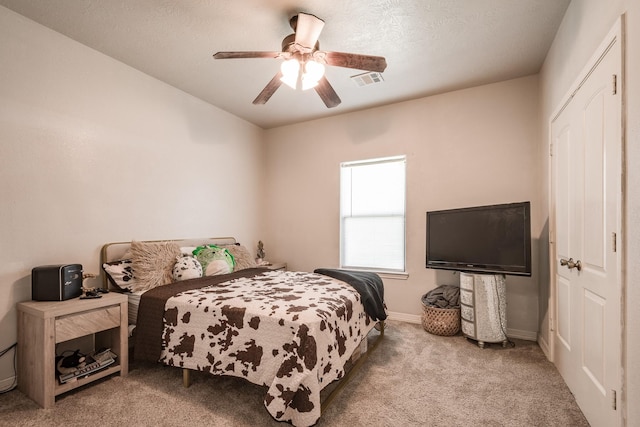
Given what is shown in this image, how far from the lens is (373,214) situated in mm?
4188

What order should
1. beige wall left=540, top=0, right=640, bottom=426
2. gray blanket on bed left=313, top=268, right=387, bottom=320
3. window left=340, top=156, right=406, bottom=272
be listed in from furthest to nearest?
1. window left=340, top=156, right=406, bottom=272
2. gray blanket on bed left=313, top=268, right=387, bottom=320
3. beige wall left=540, top=0, right=640, bottom=426

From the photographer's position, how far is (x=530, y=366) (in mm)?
2561

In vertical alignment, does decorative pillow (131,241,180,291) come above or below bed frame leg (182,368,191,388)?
above

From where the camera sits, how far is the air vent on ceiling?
10.5 feet

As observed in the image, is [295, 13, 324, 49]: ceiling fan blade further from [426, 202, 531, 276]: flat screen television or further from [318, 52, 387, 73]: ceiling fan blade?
[426, 202, 531, 276]: flat screen television

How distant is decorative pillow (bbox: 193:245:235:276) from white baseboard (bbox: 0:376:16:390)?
1.54 m

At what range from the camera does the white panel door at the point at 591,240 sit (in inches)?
60.4

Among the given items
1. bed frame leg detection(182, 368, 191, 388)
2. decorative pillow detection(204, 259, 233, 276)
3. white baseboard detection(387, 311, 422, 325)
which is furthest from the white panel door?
decorative pillow detection(204, 259, 233, 276)

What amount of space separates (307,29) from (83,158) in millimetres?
2224

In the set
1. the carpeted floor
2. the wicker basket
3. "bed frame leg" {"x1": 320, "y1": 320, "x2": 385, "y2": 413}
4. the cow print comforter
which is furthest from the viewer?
the wicker basket

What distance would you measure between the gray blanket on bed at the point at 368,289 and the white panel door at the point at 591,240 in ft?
4.54

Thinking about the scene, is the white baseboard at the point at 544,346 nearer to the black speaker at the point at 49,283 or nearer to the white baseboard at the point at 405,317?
the white baseboard at the point at 405,317

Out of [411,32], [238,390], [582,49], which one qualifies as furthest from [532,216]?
[238,390]

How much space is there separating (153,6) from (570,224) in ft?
11.2
